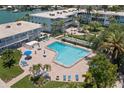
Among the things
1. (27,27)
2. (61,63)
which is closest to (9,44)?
(27,27)

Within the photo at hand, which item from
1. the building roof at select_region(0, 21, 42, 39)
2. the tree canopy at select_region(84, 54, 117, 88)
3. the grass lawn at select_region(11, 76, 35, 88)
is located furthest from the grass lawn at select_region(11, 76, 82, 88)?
the building roof at select_region(0, 21, 42, 39)

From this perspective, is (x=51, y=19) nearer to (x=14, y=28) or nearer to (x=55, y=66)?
(x=14, y=28)

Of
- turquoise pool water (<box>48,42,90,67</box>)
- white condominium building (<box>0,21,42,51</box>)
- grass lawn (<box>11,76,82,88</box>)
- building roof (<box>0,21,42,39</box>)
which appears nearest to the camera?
grass lawn (<box>11,76,82,88</box>)

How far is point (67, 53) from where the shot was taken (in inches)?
1486

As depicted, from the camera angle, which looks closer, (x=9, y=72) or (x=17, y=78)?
(x=17, y=78)

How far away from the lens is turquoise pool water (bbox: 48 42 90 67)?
111 ft

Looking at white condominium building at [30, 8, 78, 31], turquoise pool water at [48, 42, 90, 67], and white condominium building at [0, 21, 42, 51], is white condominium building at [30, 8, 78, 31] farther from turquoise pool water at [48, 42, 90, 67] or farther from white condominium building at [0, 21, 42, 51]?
turquoise pool water at [48, 42, 90, 67]

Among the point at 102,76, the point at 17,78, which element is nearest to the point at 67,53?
the point at 17,78

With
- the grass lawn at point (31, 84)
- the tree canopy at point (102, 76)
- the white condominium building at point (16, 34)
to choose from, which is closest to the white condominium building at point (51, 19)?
the white condominium building at point (16, 34)

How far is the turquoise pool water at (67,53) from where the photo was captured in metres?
33.8

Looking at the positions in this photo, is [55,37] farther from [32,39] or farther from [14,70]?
[14,70]

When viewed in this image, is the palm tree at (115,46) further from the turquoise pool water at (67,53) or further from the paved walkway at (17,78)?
the paved walkway at (17,78)

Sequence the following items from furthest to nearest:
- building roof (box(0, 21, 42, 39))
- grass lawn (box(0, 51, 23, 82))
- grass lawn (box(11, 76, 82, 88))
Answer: building roof (box(0, 21, 42, 39)) < grass lawn (box(0, 51, 23, 82)) < grass lawn (box(11, 76, 82, 88))

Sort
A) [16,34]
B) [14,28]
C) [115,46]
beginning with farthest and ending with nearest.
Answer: [14,28] → [16,34] → [115,46]
